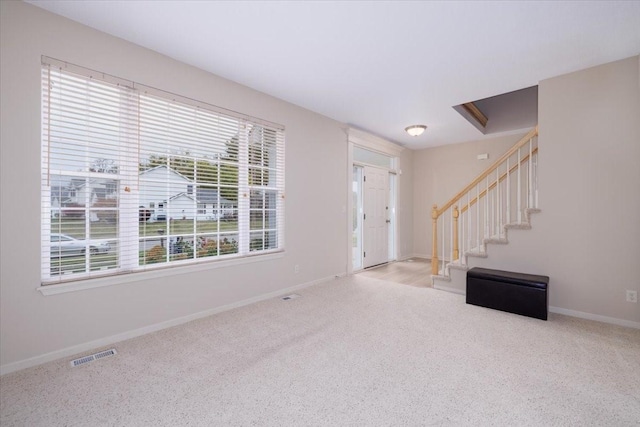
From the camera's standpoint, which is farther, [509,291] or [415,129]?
[415,129]

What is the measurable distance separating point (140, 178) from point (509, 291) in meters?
4.06

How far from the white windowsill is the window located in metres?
0.06

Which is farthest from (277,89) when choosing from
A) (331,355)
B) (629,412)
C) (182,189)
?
(629,412)

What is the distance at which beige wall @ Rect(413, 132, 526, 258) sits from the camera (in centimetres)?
584

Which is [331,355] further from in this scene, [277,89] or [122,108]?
[277,89]

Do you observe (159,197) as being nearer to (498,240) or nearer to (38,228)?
(38,228)

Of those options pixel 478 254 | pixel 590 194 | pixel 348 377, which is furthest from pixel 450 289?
pixel 348 377

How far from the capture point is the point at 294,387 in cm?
188

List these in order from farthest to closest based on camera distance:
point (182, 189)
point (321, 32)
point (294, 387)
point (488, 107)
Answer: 1. point (488, 107)
2. point (182, 189)
3. point (321, 32)
4. point (294, 387)

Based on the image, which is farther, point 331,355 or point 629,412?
point 331,355

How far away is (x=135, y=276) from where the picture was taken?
2.61 metres

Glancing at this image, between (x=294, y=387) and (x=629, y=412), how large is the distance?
1977mm

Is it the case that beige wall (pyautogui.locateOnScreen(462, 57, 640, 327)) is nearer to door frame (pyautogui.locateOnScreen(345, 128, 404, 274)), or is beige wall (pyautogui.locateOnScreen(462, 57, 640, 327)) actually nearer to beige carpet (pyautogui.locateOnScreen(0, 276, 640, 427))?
beige carpet (pyautogui.locateOnScreen(0, 276, 640, 427))

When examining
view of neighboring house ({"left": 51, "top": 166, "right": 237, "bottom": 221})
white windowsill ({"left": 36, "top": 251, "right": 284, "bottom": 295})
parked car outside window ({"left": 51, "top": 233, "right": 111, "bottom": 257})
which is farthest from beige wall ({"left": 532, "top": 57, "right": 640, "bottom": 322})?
parked car outside window ({"left": 51, "top": 233, "right": 111, "bottom": 257})
